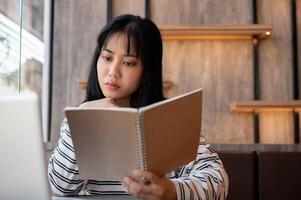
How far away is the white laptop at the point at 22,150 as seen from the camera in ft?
2.18

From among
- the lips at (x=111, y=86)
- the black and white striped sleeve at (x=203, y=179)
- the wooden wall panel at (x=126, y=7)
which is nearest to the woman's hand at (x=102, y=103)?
the lips at (x=111, y=86)

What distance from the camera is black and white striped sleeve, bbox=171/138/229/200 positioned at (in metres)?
0.93

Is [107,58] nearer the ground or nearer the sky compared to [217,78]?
nearer the ground

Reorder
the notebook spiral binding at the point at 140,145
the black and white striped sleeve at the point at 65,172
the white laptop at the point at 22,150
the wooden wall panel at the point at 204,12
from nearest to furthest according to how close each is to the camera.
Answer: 1. the white laptop at the point at 22,150
2. the notebook spiral binding at the point at 140,145
3. the black and white striped sleeve at the point at 65,172
4. the wooden wall panel at the point at 204,12

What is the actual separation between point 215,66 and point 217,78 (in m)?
0.09

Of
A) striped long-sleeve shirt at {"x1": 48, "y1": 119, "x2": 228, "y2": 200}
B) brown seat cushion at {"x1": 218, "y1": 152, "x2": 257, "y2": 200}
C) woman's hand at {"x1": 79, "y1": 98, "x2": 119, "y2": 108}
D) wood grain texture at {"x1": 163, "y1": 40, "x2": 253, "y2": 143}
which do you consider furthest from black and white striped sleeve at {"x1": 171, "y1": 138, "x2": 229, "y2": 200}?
wood grain texture at {"x1": 163, "y1": 40, "x2": 253, "y2": 143}

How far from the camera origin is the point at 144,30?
116cm

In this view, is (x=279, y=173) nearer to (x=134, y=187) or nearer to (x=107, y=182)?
(x=107, y=182)

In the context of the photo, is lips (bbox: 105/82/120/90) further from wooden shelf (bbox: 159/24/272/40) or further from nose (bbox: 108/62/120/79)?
wooden shelf (bbox: 159/24/272/40)

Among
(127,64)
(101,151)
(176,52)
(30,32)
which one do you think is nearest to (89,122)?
(101,151)

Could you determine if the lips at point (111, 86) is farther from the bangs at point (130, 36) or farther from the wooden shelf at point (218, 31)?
the wooden shelf at point (218, 31)

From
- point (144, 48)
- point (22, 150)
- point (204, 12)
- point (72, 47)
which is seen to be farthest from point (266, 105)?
point (22, 150)

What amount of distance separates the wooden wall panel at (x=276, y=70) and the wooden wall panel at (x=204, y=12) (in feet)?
0.43

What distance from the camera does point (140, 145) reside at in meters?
0.80
